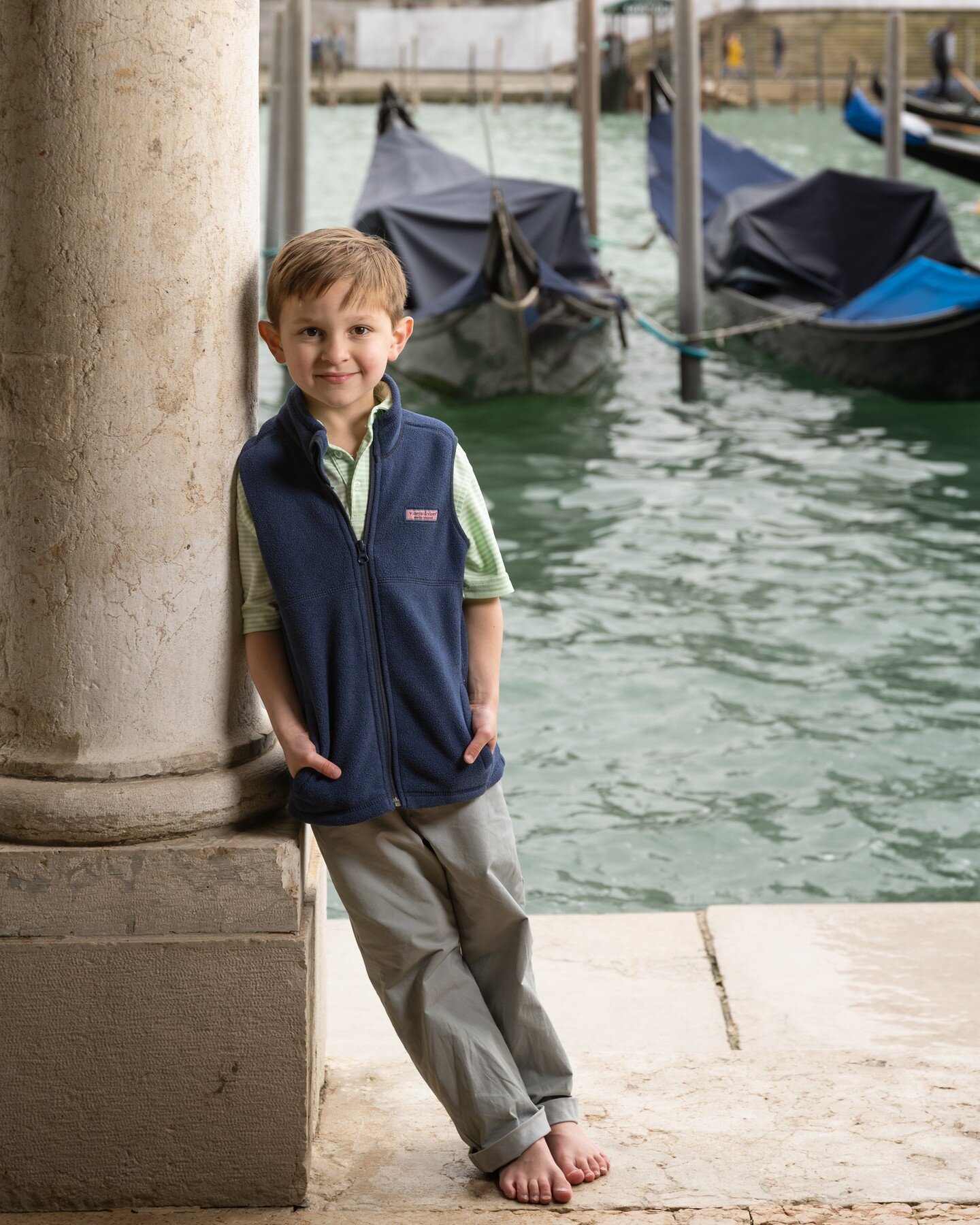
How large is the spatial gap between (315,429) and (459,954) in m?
0.62

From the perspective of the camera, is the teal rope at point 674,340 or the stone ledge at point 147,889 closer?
the stone ledge at point 147,889

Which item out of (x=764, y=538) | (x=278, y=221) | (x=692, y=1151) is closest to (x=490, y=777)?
(x=692, y=1151)

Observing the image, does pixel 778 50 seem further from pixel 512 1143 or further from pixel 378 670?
pixel 512 1143

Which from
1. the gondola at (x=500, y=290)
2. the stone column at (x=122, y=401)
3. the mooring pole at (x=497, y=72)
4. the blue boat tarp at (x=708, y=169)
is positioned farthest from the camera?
the mooring pole at (x=497, y=72)

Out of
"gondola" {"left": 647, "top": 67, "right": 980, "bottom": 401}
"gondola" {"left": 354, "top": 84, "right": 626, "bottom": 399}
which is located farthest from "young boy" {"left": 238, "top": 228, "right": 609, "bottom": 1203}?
"gondola" {"left": 647, "top": 67, "right": 980, "bottom": 401}

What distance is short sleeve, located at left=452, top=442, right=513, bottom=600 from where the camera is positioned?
66.3 inches

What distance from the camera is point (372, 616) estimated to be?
1636 millimetres

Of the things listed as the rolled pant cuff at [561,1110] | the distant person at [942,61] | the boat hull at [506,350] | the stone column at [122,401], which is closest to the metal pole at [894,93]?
the boat hull at [506,350]

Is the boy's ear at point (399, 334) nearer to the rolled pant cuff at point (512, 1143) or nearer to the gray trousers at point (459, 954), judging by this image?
the gray trousers at point (459, 954)

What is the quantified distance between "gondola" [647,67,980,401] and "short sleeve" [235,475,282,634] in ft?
26.0

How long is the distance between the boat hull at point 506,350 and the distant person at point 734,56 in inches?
1312

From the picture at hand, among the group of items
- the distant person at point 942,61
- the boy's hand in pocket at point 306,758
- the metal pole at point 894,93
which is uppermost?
Answer: the distant person at point 942,61

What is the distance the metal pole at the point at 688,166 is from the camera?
854 centimetres

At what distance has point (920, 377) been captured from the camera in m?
9.34
